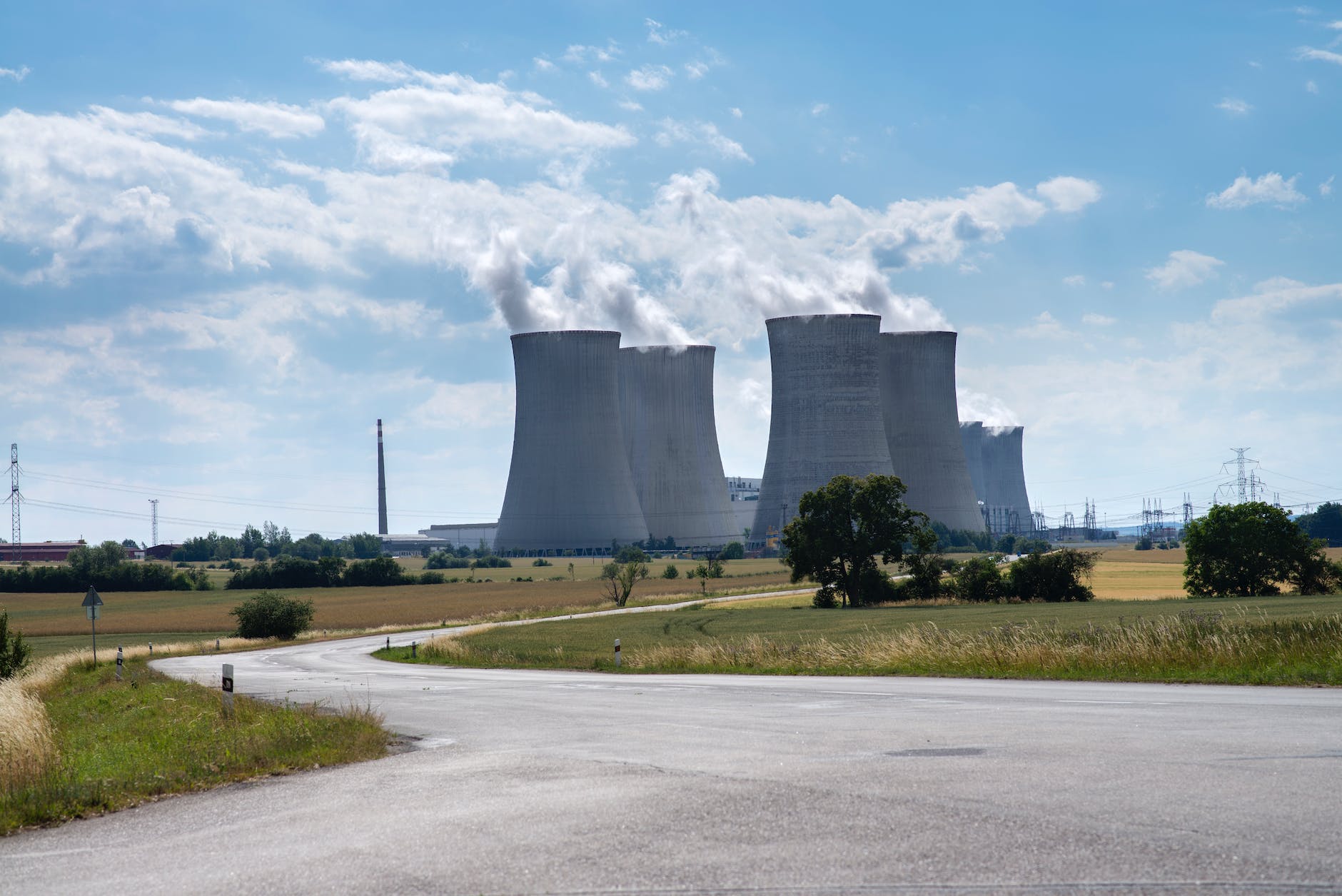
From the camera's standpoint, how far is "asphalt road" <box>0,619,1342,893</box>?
4.85 meters

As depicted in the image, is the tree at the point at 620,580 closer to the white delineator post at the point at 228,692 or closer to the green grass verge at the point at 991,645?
the green grass verge at the point at 991,645

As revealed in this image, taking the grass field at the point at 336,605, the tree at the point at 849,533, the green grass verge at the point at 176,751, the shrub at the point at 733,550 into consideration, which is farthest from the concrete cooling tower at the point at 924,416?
the green grass verge at the point at 176,751

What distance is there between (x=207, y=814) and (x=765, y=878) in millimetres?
3831

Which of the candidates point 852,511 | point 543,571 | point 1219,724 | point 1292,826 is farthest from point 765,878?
point 543,571

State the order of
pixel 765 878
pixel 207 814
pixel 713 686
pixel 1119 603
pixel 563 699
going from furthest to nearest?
pixel 1119 603 < pixel 713 686 < pixel 563 699 < pixel 207 814 < pixel 765 878

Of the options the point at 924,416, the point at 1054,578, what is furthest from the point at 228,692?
the point at 924,416

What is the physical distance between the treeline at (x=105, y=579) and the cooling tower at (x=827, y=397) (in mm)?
36388

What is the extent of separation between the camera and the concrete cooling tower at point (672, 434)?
238 ft

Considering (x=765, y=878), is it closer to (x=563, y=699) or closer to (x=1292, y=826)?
(x=1292, y=826)

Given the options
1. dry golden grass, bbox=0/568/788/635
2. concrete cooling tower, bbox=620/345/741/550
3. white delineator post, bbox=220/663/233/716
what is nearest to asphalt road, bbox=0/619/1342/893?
white delineator post, bbox=220/663/233/716

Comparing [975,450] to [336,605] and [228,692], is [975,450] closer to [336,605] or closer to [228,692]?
[336,605]

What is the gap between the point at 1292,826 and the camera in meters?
5.17

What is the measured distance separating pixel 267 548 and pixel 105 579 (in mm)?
64338

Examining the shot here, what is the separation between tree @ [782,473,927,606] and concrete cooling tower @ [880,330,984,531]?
2594 centimetres
